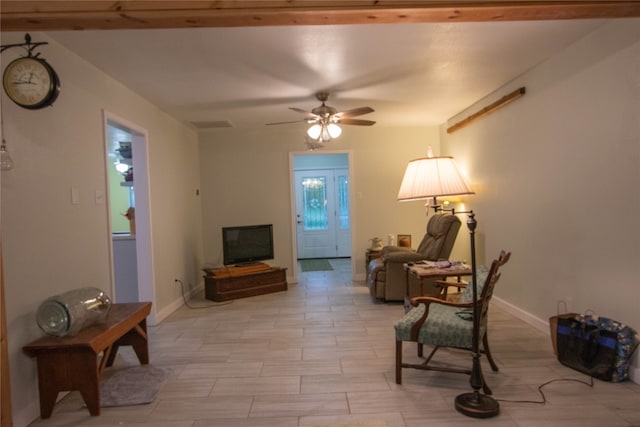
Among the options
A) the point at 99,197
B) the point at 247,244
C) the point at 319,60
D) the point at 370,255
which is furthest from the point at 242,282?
the point at 319,60

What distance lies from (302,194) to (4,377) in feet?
23.5

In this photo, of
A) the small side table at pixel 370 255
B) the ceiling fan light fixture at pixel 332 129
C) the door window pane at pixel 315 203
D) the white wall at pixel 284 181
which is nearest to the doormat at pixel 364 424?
the ceiling fan light fixture at pixel 332 129

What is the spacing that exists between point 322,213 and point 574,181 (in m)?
6.18

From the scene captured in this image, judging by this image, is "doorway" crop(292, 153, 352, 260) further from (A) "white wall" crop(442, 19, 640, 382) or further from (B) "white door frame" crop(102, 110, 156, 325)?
(B) "white door frame" crop(102, 110, 156, 325)

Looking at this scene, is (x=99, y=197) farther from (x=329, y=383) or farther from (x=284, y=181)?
(x=284, y=181)

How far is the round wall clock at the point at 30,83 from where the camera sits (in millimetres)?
2242

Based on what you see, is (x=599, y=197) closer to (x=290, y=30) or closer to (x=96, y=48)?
(x=290, y=30)

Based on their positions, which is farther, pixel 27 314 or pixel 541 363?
pixel 541 363

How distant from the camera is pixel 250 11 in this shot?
1816mm

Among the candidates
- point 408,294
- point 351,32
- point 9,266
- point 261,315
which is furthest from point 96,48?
point 408,294

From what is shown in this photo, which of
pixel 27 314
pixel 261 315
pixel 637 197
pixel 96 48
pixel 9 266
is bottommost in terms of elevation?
pixel 261 315

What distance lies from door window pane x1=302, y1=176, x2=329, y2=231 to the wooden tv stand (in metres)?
3.21

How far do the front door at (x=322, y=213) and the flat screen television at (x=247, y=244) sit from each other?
2.88 metres

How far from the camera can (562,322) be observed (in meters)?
2.92
